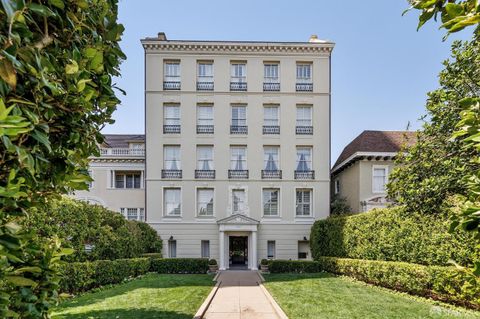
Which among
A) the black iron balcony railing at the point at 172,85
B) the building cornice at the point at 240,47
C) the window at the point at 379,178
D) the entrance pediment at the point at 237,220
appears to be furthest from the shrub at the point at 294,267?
the building cornice at the point at 240,47

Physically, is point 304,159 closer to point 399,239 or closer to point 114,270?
point 399,239

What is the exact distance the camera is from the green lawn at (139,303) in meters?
7.82

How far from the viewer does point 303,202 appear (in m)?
23.3

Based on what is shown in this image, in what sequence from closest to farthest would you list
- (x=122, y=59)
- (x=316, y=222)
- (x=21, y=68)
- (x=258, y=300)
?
(x=21, y=68) < (x=122, y=59) < (x=258, y=300) < (x=316, y=222)

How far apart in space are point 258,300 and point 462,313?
5.62 metres

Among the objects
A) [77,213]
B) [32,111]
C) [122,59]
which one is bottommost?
[77,213]

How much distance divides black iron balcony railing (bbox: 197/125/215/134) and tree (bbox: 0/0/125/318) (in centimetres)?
2083

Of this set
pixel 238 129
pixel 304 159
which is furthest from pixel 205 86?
pixel 304 159

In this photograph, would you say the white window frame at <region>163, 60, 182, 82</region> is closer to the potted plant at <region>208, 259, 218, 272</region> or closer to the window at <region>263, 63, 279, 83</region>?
the window at <region>263, 63, 279, 83</region>

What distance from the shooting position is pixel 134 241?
16.6 meters

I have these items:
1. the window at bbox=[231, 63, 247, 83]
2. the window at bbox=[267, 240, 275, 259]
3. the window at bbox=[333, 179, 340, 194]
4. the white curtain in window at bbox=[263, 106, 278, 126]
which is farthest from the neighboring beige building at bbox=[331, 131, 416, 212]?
the window at bbox=[231, 63, 247, 83]

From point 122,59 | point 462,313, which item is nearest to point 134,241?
point 462,313

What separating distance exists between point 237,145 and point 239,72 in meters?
5.55

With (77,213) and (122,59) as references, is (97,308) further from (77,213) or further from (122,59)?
(122,59)
